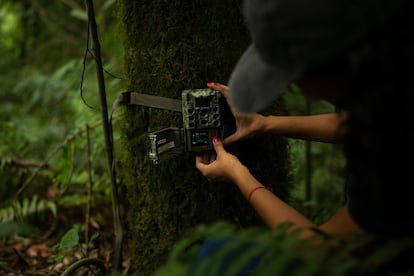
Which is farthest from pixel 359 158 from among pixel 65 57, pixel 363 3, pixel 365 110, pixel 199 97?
pixel 65 57

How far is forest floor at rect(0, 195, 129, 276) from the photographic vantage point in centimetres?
244

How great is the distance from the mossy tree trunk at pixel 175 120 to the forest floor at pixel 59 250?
1.03ft

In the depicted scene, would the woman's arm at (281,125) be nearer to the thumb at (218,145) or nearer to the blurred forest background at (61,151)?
the thumb at (218,145)

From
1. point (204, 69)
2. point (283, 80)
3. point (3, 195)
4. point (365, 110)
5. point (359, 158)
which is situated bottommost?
point (3, 195)

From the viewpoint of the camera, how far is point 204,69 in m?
2.12

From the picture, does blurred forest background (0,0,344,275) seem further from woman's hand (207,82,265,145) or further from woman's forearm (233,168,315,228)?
woman's forearm (233,168,315,228)

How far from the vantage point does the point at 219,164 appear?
193cm

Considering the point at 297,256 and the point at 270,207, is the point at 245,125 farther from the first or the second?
the point at 297,256

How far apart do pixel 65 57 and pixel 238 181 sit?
503 centimetres

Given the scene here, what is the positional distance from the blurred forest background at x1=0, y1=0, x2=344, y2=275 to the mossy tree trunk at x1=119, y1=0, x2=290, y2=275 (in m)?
0.22

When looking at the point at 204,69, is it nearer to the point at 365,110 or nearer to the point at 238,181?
the point at 238,181

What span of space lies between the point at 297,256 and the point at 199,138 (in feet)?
2.99

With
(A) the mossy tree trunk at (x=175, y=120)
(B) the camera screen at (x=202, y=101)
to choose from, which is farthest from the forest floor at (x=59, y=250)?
(B) the camera screen at (x=202, y=101)

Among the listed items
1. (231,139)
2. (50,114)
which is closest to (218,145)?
(231,139)
